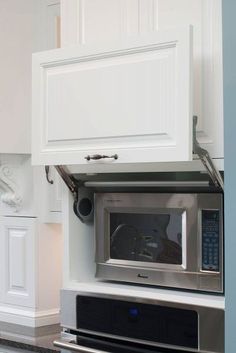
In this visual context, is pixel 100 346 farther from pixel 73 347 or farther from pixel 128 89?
pixel 128 89

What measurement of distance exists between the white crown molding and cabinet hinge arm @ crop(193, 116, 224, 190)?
1168 mm

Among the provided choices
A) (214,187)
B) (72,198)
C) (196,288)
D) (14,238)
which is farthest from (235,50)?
(14,238)

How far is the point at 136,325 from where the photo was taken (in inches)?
72.9

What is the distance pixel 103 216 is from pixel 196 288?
42cm

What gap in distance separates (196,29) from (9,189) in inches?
50.1

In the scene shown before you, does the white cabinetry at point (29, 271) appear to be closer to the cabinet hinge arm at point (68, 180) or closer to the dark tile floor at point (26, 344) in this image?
the dark tile floor at point (26, 344)

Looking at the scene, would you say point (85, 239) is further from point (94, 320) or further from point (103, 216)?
point (94, 320)

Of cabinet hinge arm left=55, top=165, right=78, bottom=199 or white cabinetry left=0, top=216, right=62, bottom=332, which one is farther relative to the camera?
white cabinetry left=0, top=216, right=62, bottom=332

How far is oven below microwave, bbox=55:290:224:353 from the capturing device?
1.69 metres

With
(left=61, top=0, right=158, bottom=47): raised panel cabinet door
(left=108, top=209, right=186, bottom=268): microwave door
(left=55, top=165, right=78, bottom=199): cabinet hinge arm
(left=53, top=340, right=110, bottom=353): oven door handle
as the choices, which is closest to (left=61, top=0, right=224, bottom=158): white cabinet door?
(left=61, top=0, right=158, bottom=47): raised panel cabinet door

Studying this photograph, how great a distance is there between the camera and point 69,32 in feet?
6.63

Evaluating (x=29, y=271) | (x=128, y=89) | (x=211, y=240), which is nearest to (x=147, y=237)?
(x=211, y=240)

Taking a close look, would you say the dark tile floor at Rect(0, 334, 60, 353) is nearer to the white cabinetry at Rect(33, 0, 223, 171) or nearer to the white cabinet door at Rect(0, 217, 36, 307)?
the white cabinet door at Rect(0, 217, 36, 307)

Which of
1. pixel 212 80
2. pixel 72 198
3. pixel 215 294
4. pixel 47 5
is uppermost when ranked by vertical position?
pixel 47 5
